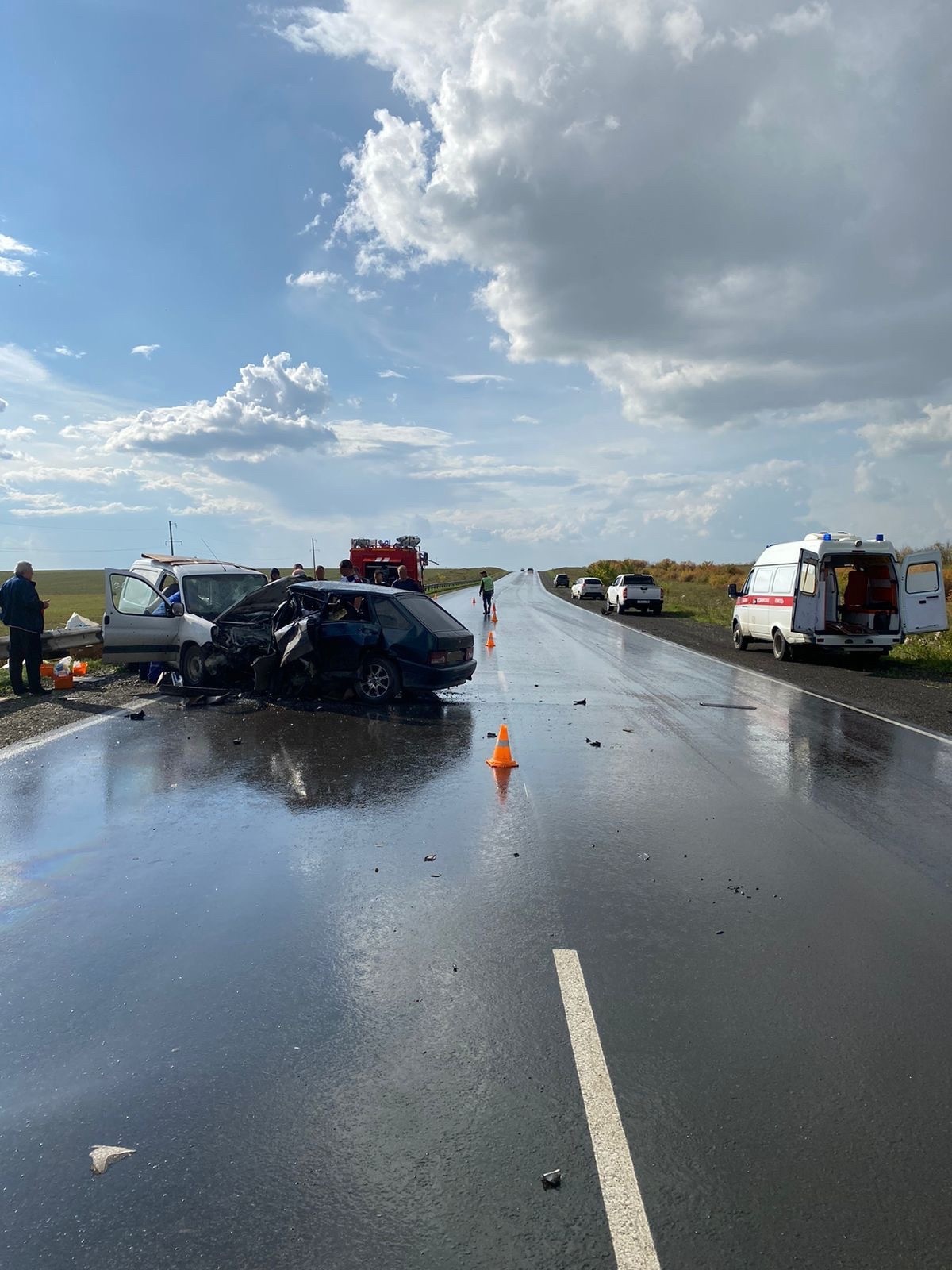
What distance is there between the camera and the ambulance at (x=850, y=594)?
18.0 meters

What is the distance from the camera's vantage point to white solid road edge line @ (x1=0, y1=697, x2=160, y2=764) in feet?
33.3

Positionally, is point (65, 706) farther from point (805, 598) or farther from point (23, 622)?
point (805, 598)

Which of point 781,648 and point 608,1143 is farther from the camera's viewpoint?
point 781,648

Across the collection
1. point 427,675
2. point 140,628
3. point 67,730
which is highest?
point 140,628

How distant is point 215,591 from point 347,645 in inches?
143

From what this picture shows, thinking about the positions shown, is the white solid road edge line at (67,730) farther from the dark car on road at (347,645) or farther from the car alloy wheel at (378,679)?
the car alloy wheel at (378,679)

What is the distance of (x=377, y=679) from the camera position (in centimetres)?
1339

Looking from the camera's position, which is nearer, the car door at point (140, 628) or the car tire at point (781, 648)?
the car door at point (140, 628)

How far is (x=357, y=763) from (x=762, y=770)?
4119mm

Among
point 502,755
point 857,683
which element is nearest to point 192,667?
point 502,755

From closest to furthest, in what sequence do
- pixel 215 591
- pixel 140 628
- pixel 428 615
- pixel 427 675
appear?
pixel 427 675
pixel 428 615
pixel 140 628
pixel 215 591

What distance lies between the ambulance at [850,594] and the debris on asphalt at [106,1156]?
17.3m

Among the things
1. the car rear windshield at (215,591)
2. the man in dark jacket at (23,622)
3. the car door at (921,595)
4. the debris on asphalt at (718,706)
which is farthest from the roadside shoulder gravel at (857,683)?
the man in dark jacket at (23,622)

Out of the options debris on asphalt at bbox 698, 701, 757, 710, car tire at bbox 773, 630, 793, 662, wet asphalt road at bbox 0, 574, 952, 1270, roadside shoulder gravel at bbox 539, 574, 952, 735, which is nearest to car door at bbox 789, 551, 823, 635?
roadside shoulder gravel at bbox 539, 574, 952, 735
